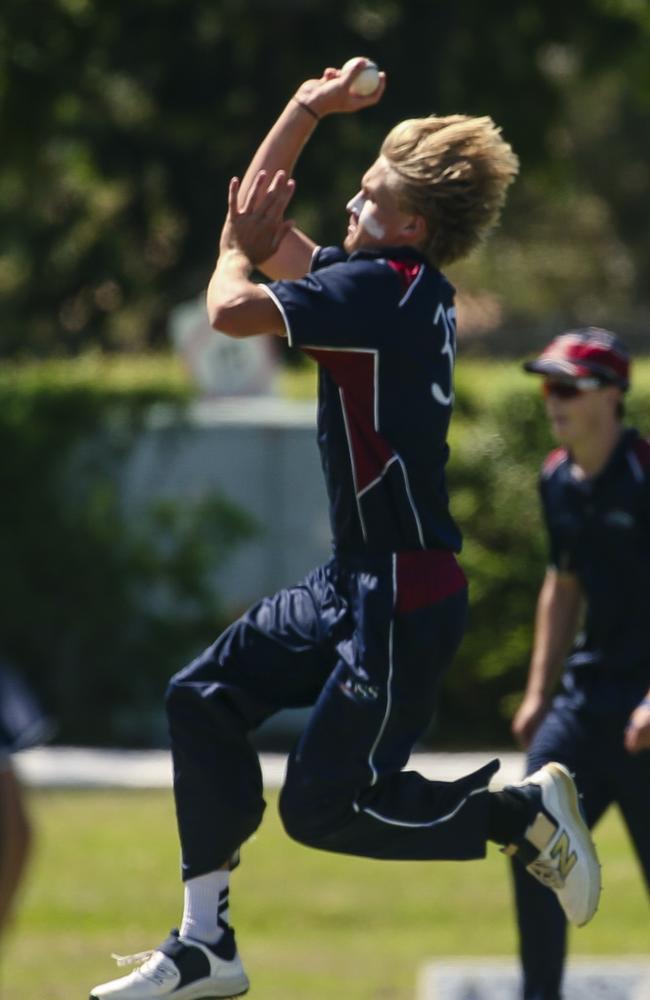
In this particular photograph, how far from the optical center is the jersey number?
4.86 meters

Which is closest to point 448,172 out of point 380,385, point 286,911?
point 380,385

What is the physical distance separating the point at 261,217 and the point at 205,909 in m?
1.65

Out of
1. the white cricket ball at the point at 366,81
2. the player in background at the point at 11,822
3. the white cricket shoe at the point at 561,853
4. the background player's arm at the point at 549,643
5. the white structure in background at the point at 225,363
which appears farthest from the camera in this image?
the white structure in background at the point at 225,363

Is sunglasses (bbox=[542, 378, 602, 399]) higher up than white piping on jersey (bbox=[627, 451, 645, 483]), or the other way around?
sunglasses (bbox=[542, 378, 602, 399])

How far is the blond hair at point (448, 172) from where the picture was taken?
482 centimetres

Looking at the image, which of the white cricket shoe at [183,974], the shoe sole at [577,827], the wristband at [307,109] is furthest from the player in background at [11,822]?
the shoe sole at [577,827]

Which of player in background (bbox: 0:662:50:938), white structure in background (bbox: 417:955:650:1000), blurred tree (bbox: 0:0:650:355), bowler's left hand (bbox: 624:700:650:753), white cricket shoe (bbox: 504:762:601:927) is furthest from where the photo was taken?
blurred tree (bbox: 0:0:650:355)

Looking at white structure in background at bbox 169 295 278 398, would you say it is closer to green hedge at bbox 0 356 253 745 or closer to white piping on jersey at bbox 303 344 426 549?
green hedge at bbox 0 356 253 745

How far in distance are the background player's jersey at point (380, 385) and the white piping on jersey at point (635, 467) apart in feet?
5.47

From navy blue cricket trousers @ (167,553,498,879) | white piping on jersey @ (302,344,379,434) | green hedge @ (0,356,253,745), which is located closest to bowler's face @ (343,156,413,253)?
white piping on jersey @ (302,344,379,434)

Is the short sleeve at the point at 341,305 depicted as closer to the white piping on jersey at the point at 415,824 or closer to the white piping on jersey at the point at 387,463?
the white piping on jersey at the point at 387,463

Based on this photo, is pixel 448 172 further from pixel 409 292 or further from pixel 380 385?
pixel 380 385

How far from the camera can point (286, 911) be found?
10.4m

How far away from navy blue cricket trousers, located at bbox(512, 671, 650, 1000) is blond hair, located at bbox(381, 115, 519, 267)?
2.07 m
